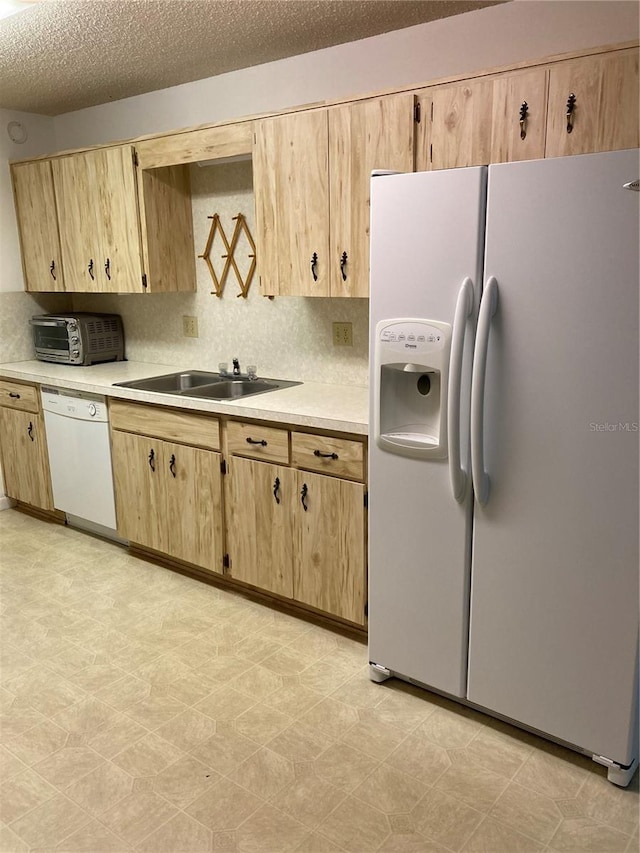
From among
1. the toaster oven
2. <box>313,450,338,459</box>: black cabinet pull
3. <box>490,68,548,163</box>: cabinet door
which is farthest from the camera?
the toaster oven

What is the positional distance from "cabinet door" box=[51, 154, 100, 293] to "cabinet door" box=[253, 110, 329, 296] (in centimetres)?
130

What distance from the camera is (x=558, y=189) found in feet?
6.07

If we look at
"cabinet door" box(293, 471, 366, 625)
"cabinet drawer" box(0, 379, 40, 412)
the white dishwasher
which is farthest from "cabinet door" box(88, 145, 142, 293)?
"cabinet door" box(293, 471, 366, 625)

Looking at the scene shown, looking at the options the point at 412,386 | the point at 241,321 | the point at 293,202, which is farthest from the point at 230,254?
the point at 412,386

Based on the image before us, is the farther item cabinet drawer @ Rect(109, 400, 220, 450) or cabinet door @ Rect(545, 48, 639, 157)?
cabinet drawer @ Rect(109, 400, 220, 450)

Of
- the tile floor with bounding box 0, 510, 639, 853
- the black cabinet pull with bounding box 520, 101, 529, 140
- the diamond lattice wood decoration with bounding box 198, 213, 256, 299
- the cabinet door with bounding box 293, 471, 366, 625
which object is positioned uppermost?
the black cabinet pull with bounding box 520, 101, 529, 140

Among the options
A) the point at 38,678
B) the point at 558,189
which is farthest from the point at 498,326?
the point at 38,678

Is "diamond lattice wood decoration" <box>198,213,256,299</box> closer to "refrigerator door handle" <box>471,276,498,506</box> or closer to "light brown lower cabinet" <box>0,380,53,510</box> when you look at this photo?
"light brown lower cabinet" <box>0,380,53,510</box>

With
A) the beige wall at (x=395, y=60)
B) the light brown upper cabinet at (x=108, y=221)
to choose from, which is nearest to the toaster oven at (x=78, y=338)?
the light brown upper cabinet at (x=108, y=221)

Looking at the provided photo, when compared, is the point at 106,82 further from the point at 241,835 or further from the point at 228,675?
the point at 241,835

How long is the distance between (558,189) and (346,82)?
63.3 inches

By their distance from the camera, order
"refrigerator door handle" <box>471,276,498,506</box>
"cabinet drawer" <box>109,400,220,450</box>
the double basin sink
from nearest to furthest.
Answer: "refrigerator door handle" <box>471,276,498,506</box>, "cabinet drawer" <box>109,400,220,450</box>, the double basin sink

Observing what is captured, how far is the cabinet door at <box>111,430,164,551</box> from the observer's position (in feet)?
11.1

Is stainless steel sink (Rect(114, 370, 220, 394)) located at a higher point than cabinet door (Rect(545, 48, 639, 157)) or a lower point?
lower
